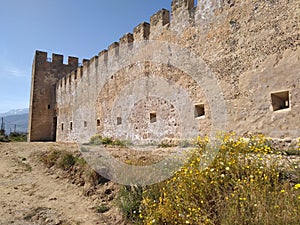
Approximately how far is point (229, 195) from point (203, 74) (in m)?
4.61

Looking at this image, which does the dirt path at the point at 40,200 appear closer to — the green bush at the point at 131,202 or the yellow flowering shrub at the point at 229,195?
the green bush at the point at 131,202

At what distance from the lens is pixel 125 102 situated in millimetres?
9445

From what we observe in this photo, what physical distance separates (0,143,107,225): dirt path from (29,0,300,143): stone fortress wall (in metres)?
3.70

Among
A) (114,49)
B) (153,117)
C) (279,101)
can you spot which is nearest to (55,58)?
(114,49)

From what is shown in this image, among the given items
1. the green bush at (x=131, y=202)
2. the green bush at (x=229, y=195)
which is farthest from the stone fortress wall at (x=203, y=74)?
the green bush at (x=131, y=202)

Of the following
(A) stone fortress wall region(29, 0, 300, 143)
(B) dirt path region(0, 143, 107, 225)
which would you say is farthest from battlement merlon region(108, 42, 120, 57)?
(B) dirt path region(0, 143, 107, 225)

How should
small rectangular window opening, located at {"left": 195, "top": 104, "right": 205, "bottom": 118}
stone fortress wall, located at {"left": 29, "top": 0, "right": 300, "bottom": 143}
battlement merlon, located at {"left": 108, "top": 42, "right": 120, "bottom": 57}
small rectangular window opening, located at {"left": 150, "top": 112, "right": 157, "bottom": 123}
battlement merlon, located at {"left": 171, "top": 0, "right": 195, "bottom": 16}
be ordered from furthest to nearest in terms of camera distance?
battlement merlon, located at {"left": 108, "top": 42, "right": 120, "bottom": 57}
small rectangular window opening, located at {"left": 150, "top": 112, "right": 157, "bottom": 123}
battlement merlon, located at {"left": 171, "top": 0, "right": 195, "bottom": 16}
small rectangular window opening, located at {"left": 195, "top": 104, "right": 205, "bottom": 118}
stone fortress wall, located at {"left": 29, "top": 0, "right": 300, "bottom": 143}

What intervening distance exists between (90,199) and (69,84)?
1341 cm

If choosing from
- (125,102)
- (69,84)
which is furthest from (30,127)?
(125,102)

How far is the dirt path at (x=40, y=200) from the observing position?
3.24m

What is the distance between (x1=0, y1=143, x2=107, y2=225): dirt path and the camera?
127 inches

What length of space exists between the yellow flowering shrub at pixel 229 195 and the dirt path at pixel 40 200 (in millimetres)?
1213

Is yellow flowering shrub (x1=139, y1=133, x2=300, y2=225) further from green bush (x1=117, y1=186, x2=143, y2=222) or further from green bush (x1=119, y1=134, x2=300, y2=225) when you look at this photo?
green bush (x1=117, y1=186, x2=143, y2=222)

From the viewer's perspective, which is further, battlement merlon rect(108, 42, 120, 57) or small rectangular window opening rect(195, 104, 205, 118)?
battlement merlon rect(108, 42, 120, 57)
